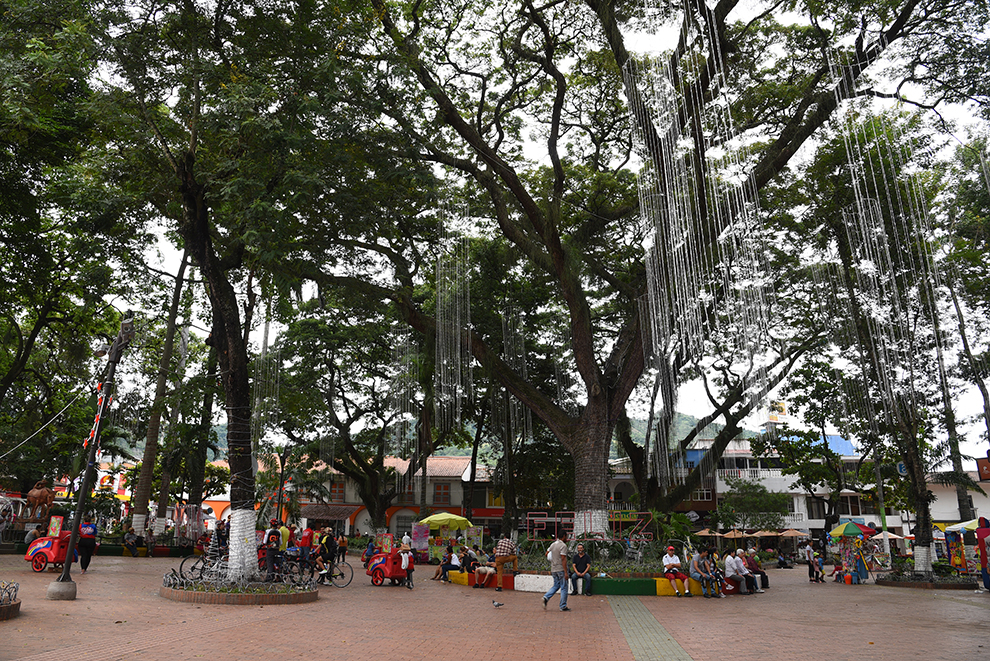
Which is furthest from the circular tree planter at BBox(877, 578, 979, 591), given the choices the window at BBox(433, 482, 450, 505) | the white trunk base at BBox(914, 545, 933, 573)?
the window at BBox(433, 482, 450, 505)

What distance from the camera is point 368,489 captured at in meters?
31.0

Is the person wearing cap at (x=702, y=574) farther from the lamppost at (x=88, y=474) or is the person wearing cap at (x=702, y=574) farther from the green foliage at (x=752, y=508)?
the green foliage at (x=752, y=508)

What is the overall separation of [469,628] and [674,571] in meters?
6.87

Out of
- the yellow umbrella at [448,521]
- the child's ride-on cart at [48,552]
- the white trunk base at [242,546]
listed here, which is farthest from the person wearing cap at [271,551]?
the yellow umbrella at [448,521]

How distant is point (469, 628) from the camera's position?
8.48 m

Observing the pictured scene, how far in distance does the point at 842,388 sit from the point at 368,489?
2104 centimetres

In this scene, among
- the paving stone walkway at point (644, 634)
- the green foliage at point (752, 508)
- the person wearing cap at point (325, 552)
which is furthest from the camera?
the green foliage at point (752, 508)

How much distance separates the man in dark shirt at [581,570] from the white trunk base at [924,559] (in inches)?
408

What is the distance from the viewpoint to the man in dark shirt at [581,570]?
11906mm

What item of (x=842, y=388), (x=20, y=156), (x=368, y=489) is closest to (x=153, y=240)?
(x=20, y=156)

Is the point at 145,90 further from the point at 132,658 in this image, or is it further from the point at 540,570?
the point at 540,570

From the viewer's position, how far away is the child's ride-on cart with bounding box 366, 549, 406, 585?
14883mm

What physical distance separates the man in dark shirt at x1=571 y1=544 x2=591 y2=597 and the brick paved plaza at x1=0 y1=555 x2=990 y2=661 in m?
0.54

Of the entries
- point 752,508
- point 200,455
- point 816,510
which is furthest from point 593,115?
point 816,510
